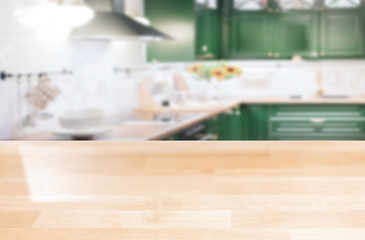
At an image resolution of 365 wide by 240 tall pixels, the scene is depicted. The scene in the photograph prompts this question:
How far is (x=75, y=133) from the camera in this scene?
Result: 8.86 feet

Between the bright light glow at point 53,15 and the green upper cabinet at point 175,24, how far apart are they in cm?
234

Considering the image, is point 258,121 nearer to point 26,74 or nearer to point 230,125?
point 230,125

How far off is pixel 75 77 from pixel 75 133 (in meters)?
1.15

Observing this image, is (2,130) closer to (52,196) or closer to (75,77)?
(75,77)

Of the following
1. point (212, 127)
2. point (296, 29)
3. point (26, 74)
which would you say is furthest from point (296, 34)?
point (26, 74)

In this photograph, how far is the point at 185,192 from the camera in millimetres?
976

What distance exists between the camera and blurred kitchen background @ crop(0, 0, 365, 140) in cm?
Answer: 355

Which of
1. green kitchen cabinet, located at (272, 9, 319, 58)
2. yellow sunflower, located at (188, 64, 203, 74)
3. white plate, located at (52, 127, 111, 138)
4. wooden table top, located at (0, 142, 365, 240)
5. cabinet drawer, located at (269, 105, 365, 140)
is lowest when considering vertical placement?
cabinet drawer, located at (269, 105, 365, 140)

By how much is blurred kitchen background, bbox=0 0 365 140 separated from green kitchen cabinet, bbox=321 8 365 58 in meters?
0.01

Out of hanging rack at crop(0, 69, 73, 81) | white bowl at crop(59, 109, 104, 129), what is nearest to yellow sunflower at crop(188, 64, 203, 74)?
hanging rack at crop(0, 69, 73, 81)

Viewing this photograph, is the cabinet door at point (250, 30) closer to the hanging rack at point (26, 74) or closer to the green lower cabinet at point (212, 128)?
the green lower cabinet at point (212, 128)

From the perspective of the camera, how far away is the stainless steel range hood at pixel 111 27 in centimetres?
353

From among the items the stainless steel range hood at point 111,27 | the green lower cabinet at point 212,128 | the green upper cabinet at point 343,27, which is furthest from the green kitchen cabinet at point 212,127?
the green upper cabinet at point 343,27

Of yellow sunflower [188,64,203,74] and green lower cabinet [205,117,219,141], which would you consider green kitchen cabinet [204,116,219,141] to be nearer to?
green lower cabinet [205,117,219,141]
